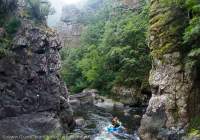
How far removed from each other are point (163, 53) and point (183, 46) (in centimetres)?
159

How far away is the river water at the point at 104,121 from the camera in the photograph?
2938 centimetres

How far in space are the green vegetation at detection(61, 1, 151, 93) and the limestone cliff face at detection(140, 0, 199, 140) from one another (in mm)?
19624

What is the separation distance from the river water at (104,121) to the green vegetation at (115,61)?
7.51 meters

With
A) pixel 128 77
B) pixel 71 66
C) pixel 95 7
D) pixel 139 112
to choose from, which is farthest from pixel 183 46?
pixel 95 7

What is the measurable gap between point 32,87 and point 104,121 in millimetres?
9651

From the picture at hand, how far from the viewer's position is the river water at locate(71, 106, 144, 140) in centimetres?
2938

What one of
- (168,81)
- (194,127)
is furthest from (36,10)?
(194,127)

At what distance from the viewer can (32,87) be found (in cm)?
2920

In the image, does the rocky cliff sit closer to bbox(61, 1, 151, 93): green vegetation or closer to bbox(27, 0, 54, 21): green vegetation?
bbox(27, 0, 54, 21): green vegetation

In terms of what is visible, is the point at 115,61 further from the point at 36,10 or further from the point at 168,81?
the point at 168,81

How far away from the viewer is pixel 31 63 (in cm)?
2989

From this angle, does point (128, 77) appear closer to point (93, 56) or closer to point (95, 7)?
point (93, 56)

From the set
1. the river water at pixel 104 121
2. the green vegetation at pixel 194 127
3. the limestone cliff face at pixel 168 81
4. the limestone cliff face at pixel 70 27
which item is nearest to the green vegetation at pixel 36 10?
the river water at pixel 104 121

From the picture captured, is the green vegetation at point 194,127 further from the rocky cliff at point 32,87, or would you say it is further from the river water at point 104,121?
the rocky cliff at point 32,87
